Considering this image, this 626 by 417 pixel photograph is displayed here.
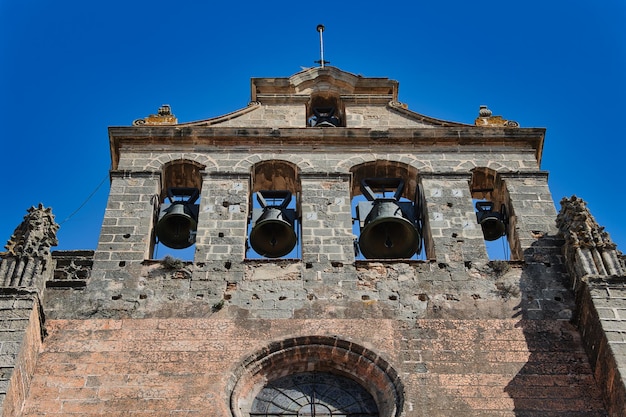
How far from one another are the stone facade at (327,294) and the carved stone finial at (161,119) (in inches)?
12.6

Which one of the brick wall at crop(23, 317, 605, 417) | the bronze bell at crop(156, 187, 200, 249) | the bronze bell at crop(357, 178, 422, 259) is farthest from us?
the bronze bell at crop(156, 187, 200, 249)

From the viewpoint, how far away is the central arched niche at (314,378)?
1316cm

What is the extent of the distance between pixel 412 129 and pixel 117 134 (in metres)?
4.76

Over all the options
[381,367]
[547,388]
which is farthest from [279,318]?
[547,388]

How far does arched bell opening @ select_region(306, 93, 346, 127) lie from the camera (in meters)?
19.2

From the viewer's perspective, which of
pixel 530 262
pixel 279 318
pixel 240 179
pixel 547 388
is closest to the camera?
pixel 547 388

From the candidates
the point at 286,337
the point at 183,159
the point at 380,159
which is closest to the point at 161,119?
the point at 183,159

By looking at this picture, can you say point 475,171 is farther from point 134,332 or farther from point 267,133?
point 134,332

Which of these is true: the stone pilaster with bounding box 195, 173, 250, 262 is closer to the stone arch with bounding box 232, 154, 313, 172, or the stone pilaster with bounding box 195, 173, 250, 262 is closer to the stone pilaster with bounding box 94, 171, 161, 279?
the stone arch with bounding box 232, 154, 313, 172

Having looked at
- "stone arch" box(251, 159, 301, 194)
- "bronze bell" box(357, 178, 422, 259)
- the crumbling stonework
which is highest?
"stone arch" box(251, 159, 301, 194)

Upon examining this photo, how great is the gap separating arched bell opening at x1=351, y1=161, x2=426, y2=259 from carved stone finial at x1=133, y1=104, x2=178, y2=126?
3298mm

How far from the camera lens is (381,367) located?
43.9 ft

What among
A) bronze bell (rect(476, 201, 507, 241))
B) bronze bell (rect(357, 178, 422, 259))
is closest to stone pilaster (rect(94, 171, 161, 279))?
Answer: bronze bell (rect(357, 178, 422, 259))

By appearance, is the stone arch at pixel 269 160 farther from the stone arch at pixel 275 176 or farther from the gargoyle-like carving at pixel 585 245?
the gargoyle-like carving at pixel 585 245
